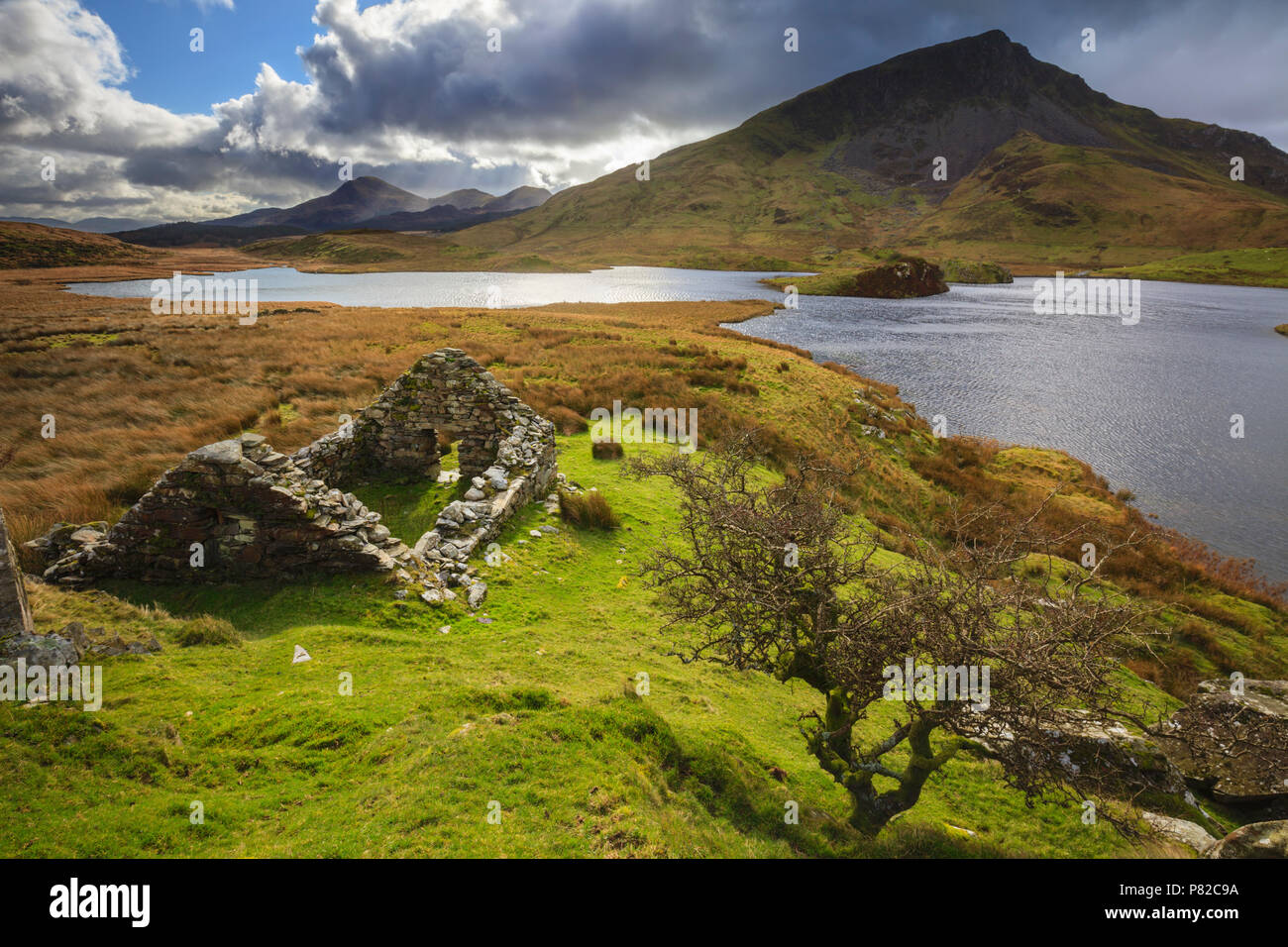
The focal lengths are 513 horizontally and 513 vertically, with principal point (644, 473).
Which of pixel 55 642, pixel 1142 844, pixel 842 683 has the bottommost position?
pixel 1142 844

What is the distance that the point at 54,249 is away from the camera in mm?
114875

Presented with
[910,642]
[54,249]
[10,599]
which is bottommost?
[910,642]

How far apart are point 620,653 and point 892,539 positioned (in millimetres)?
11608

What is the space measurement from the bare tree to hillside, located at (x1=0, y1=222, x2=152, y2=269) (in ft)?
503

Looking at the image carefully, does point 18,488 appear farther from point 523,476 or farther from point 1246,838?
point 1246,838

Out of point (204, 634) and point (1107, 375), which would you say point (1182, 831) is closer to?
point (204, 634)

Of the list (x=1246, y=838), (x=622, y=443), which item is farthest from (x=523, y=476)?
(x=1246, y=838)

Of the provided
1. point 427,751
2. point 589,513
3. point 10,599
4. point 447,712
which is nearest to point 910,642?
point 427,751

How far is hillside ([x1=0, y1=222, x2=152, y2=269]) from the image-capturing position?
4033 inches

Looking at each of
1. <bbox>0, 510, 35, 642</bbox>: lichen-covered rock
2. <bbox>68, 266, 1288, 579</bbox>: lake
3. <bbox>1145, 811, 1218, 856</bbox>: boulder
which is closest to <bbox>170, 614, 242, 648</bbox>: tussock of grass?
<bbox>0, 510, 35, 642</bbox>: lichen-covered rock

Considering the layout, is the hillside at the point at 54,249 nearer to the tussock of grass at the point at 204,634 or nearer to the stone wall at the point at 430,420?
the stone wall at the point at 430,420

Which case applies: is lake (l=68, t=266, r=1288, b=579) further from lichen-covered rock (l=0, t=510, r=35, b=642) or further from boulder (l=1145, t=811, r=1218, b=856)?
lichen-covered rock (l=0, t=510, r=35, b=642)

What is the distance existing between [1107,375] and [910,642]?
1850 inches

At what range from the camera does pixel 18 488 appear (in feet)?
38.9
